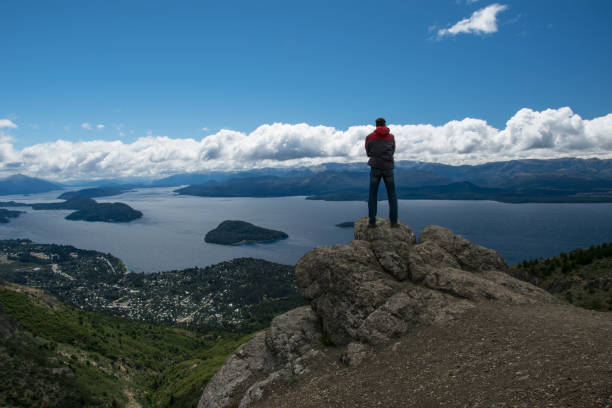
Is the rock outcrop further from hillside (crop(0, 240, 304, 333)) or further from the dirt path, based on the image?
hillside (crop(0, 240, 304, 333))

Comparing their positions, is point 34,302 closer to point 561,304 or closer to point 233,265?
point 233,265

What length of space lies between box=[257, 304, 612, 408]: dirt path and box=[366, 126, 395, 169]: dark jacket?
922 cm

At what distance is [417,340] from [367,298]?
11.6 feet

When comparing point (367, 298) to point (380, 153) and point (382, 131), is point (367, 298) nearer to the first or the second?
point (380, 153)

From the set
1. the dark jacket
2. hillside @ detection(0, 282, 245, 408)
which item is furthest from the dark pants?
hillside @ detection(0, 282, 245, 408)

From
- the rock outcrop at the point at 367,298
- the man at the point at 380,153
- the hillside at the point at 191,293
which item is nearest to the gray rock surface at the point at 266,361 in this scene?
the rock outcrop at the point at 367,298

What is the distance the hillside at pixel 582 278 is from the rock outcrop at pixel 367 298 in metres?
4.79

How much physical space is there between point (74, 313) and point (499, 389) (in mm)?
123980

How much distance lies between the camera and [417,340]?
47.0 ft

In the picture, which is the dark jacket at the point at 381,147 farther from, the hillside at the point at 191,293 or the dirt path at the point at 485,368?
the hillside at the point at 191,293

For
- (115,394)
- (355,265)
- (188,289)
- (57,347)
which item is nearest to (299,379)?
(355,265)

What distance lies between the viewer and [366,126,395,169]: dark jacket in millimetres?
18906

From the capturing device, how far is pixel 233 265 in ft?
633

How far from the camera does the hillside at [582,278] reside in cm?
2164
